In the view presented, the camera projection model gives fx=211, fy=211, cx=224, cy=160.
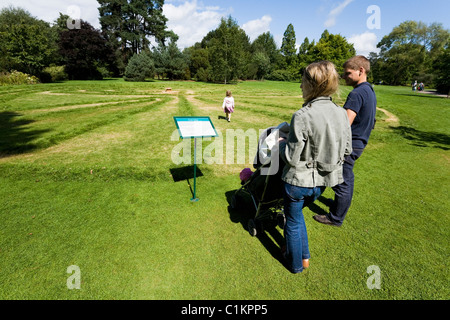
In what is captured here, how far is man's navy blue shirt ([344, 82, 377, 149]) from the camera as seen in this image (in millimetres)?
3211

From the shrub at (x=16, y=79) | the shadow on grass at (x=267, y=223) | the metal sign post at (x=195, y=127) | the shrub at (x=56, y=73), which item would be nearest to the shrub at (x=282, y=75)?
the shrub at (x=56, y=73)

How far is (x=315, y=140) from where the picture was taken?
2.29 metres

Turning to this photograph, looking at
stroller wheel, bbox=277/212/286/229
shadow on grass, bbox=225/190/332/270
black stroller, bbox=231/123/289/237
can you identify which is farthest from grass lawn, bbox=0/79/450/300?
black stroller, bbox=231/123/289/237

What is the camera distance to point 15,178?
543 cm

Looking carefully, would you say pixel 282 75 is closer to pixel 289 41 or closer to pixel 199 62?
pixel 289 41

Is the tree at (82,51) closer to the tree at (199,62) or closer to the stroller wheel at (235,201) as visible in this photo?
the tree at (199,62)

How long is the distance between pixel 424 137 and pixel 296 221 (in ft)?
38.8

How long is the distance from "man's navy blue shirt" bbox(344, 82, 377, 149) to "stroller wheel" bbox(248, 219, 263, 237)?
211cm

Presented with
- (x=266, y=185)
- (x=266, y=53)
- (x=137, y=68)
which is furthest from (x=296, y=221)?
(x=266, y=53)

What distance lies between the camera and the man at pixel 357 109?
10.6 feet
